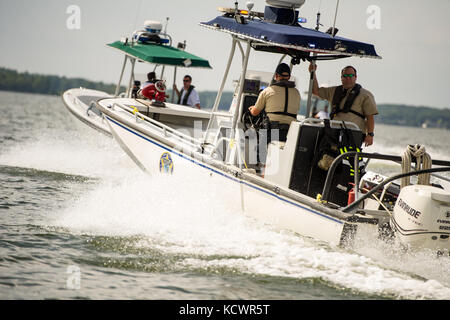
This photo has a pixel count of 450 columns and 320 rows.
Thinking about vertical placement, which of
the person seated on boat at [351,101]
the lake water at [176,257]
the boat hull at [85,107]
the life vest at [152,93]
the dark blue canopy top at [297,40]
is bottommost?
the lake water at [176,257]

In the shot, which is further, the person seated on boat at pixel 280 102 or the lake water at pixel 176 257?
the person seated on boat at pixel 280 102

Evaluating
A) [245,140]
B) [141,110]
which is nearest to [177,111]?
[141,110]

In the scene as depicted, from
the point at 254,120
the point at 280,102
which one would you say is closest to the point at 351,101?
the point at 280,102

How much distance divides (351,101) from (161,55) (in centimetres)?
650

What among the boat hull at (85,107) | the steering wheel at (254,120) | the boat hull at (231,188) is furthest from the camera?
the boat hull at (85,107)

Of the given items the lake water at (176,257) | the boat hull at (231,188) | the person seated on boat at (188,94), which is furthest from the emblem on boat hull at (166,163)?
the person seated on boat at (188,94)

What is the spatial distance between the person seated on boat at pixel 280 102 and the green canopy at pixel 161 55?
19.9ft

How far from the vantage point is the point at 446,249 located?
5.29 metres

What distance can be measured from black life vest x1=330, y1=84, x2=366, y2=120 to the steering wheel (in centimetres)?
93

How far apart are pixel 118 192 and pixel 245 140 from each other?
2.18m

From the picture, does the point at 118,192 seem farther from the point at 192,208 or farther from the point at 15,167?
the point at 15,167

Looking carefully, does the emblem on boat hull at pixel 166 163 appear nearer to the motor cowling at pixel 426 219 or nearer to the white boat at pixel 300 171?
the white boat at pixel 300 171

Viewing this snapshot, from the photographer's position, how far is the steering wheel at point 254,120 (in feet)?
24.3
